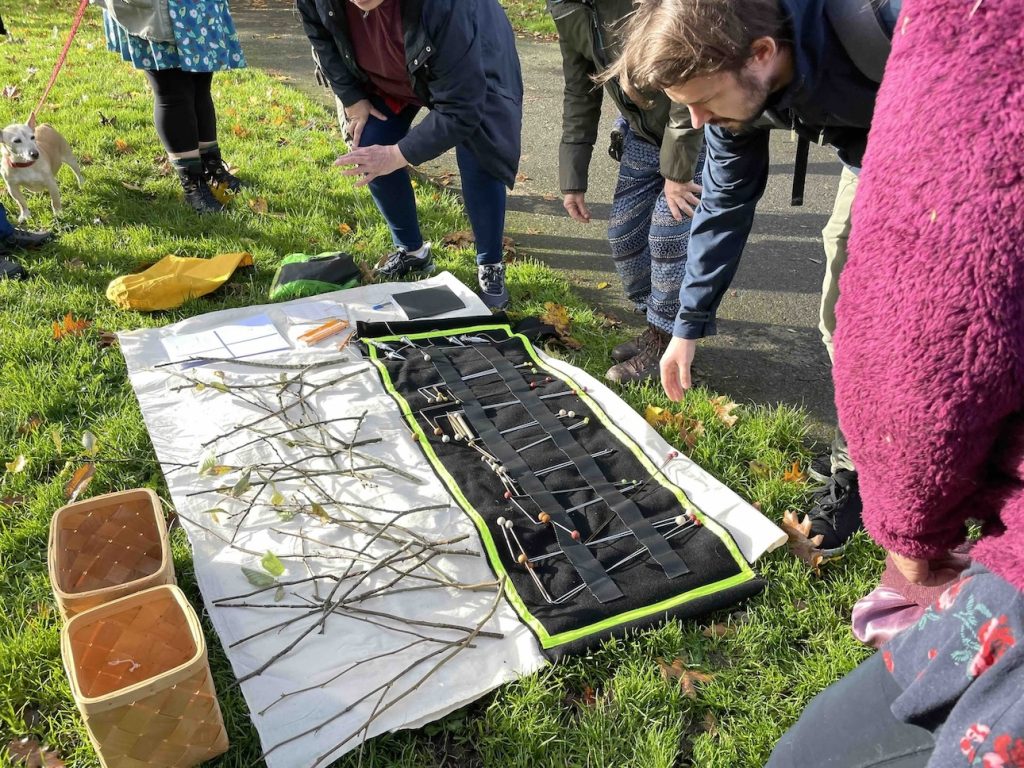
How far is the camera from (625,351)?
3535mm

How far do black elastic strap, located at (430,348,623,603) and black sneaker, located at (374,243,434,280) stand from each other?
91 cm

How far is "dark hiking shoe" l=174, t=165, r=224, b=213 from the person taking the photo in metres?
4.67

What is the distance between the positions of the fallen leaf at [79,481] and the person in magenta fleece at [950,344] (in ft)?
8.27

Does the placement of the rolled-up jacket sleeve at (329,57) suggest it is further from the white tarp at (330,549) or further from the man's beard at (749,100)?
the man's beard at (749,100)

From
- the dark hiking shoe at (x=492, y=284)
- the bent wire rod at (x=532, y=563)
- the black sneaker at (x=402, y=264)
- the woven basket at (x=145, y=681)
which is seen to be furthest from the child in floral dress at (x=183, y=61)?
the woven basket at (x=145, y=681)

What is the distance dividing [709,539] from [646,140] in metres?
1.68

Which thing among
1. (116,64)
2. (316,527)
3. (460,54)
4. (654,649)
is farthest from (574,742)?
(116,64)

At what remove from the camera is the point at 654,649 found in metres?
2.20

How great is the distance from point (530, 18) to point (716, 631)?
10.4 m

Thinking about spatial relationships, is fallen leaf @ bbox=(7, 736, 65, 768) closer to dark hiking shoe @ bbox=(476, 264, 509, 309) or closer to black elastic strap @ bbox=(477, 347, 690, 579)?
black elastic strap @ bbox=(477, 347, 690, 579)

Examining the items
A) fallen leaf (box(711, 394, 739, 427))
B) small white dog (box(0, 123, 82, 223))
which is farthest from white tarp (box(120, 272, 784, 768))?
small white dog (box(0, 123, 82, 223))

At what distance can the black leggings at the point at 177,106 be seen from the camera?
4.42 meters

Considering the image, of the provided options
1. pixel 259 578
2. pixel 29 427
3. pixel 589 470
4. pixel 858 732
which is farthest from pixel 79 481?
pixel 858 732

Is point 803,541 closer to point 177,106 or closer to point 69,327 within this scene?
point 69,327
